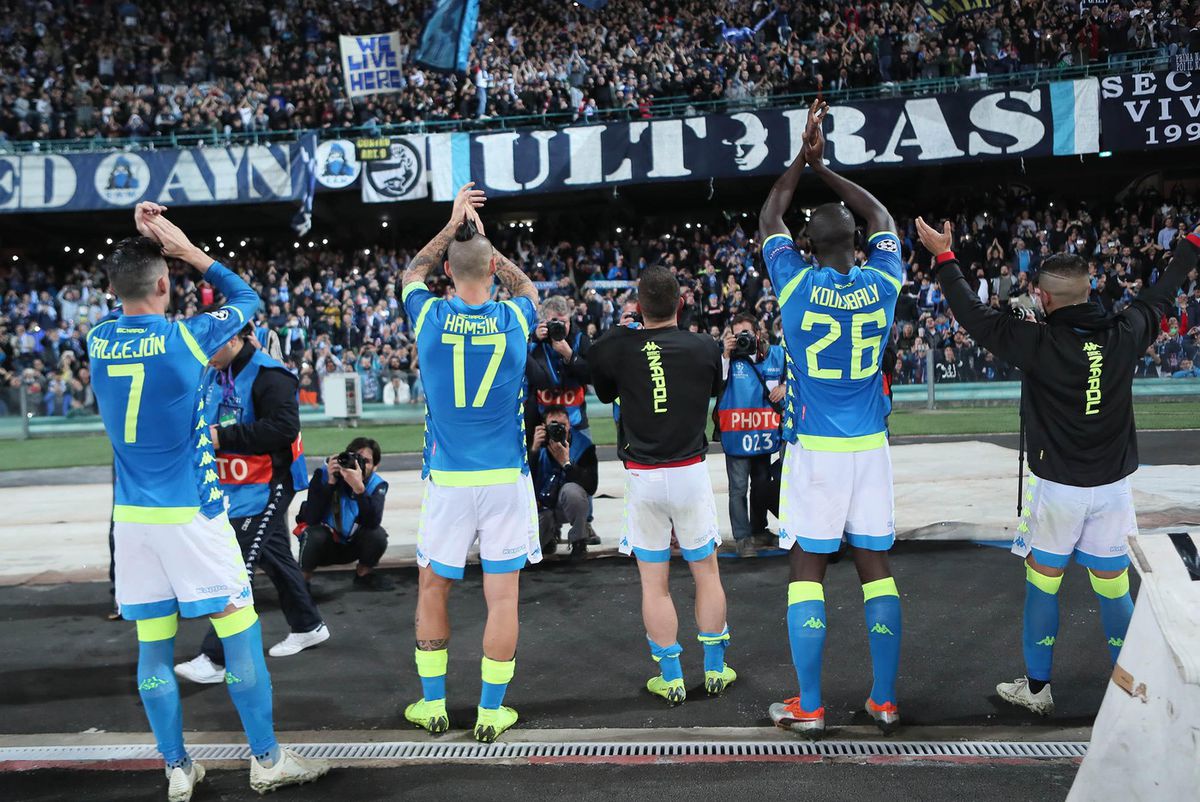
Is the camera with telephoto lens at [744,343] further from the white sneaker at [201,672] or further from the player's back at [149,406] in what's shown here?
the white sneaker at [201,672]

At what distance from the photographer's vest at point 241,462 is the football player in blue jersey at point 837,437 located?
111 inches

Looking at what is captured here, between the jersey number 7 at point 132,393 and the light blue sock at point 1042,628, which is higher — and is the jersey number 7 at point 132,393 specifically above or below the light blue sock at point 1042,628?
above

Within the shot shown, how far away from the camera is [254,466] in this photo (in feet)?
16.7

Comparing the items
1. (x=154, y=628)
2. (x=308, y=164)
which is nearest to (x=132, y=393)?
(x=154, y=628)

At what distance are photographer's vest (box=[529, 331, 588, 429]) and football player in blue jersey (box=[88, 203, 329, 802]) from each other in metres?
3.09

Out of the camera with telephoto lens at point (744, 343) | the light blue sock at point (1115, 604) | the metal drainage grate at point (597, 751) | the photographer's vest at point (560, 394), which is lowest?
the metal drainage grate at point (597, 751)

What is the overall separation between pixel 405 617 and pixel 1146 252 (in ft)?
63.3

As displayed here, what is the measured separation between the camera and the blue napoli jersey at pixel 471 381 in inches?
160

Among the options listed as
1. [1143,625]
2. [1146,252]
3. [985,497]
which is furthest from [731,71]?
[1143,625]

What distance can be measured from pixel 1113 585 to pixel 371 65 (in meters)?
24.1

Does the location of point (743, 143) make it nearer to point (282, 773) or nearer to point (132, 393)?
point (132, 393)

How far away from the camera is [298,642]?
529 centimetres

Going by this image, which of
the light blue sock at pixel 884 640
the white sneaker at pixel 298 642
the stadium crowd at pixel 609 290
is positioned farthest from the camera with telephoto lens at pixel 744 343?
the stadium crowd at pixel 609 290

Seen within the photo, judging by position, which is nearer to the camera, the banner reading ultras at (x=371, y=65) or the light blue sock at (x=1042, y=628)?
the light blue sock at (x=1042, y=628)
